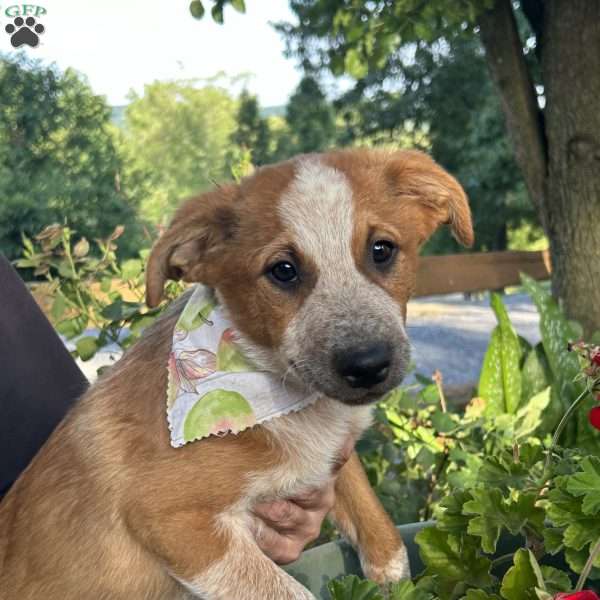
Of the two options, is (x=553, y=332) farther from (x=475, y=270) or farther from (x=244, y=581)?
(x=475, y=270)

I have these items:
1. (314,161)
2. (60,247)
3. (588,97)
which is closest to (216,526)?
(314,161)

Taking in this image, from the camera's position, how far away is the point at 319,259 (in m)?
1.54

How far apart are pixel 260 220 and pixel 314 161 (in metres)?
0.18

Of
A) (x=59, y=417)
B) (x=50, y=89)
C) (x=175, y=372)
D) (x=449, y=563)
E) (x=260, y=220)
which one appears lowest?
(x=449, y=563)

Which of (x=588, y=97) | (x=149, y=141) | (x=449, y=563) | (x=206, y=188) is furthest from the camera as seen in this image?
(x=149, y=141)

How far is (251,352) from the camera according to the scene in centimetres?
163

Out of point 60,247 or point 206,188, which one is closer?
point 206,188

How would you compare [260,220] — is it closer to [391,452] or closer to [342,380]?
[342,380]

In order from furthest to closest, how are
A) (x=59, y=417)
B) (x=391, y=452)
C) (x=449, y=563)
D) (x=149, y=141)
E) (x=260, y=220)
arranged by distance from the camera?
(x=149, y=141) < (x=391, y=452) < (x=59, y=417) < (x=260, y=220) < (x=449, y=563)

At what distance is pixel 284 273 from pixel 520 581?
2.47ft

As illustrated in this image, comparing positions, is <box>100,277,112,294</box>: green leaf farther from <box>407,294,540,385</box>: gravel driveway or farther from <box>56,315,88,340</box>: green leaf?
<box>407,294,540,385</box>: gravel driveway

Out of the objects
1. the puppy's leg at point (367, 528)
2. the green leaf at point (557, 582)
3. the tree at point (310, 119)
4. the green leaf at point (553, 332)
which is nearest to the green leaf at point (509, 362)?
the green leaf at point (553, 332)

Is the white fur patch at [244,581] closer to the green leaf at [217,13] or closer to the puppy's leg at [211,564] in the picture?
the puppy's leg at [211,564]

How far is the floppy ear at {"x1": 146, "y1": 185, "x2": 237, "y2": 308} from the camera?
1.62m
